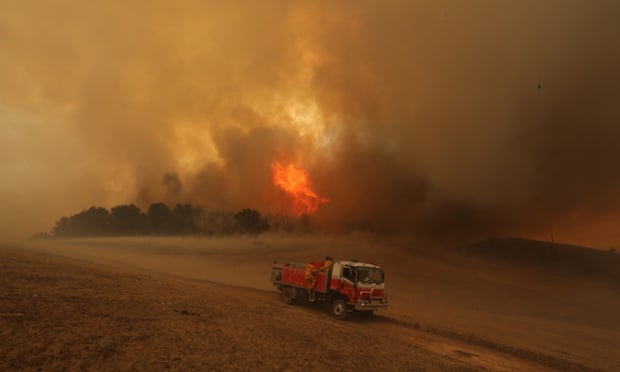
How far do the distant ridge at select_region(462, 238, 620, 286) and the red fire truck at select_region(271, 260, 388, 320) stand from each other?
73909mm

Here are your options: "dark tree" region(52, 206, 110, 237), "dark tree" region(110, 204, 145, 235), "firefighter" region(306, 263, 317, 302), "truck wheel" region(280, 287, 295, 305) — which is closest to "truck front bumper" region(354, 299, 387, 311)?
"firefighter" region(306, 263, 317, 302)

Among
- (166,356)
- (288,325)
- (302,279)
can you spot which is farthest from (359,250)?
(166,356)

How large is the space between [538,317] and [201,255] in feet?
179

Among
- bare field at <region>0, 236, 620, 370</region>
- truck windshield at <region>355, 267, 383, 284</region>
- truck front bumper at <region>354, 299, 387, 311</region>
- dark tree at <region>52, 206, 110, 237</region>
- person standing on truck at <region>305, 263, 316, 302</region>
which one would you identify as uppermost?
dark tree at <region>52, 206, 110, 237</region>

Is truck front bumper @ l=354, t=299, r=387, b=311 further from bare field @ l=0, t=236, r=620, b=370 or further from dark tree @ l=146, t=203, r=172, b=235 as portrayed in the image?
dark tree @ l=146, t=203, r=172, b=235

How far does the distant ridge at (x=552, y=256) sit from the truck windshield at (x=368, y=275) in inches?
2895

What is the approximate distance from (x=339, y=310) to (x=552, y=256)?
96131 millimetres

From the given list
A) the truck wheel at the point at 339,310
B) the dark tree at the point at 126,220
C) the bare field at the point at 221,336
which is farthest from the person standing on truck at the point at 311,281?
the dark tree at the point at 126,220

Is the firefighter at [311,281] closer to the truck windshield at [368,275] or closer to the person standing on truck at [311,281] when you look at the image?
the person standing on truck at [311,281]

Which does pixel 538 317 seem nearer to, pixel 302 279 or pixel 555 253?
pixel 302 279

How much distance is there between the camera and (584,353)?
2186cm

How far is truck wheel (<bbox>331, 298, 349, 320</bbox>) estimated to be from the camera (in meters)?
20.8

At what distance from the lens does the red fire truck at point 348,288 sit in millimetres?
20703

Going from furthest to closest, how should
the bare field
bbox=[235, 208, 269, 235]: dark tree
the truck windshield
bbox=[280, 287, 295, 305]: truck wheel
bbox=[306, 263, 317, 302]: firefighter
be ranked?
1. bbox=[235, 208, 269, 235]: dark tree
2. bbox=[280, 287, 295, 305]: truck wheel
3. bbox=[306, 263, 317, 302]: firefighter
4. the truck windshield
5. the bare field
